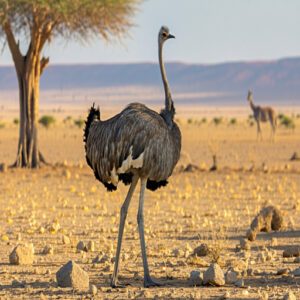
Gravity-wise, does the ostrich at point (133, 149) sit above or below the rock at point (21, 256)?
above

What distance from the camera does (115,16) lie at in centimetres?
2636

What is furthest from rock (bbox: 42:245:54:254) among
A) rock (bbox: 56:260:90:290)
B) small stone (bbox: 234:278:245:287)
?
small stone (bbox: 234:278:245:287)

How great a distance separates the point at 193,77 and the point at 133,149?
17215cm

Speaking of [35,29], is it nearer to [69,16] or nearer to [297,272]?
[69,16]

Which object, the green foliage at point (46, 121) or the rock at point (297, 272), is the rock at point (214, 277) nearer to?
the rock at point (297, 272)

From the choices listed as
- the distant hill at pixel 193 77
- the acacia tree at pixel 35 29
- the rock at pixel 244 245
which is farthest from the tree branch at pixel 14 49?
the distant hill at pixel 193 77

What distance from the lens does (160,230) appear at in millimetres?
14156

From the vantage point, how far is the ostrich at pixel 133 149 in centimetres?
927

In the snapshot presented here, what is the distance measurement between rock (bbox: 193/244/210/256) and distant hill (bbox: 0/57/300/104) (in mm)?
143727

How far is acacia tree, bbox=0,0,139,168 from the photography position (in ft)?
82.0

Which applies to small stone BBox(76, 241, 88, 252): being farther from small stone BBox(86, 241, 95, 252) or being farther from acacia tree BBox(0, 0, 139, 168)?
acacia tree BBox(0, 0, 139, 168)

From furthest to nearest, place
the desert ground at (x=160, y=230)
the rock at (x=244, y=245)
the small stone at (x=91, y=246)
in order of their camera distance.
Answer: the rock at (x=244, y=245) → the small stone at (x=91, y=246) → the desert ground at (x=160, y=230)

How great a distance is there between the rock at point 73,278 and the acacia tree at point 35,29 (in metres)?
16.0

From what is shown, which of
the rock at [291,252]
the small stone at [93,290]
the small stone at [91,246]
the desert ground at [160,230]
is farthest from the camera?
the small stone at [91,246]
